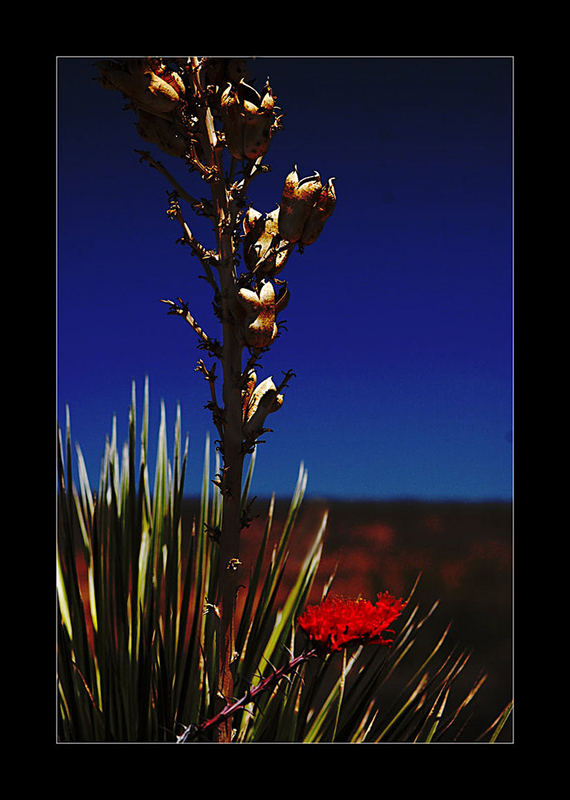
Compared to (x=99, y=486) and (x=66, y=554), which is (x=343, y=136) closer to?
(x=99, y=486)

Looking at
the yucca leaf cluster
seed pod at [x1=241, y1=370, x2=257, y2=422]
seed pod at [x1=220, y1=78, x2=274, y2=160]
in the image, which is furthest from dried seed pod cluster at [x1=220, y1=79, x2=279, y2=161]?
the yucca leaf cluster

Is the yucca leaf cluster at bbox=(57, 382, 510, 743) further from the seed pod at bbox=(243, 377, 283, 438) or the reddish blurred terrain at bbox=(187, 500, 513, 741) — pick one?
the seed pod at bbox=(243, 377, 283, 438)

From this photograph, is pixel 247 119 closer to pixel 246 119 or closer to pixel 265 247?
pixel 246 119

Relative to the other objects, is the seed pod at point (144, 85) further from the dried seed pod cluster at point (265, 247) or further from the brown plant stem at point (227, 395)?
the dried seed pod cluster at point (265, 247)

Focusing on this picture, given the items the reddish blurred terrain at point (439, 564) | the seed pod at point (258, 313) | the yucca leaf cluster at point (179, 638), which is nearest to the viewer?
the seed pod at point (258, 313)

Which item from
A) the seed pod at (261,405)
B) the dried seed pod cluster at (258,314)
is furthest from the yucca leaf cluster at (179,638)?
the dried seed pod cluster at (258,314)

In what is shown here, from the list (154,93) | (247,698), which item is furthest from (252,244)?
(247,698)

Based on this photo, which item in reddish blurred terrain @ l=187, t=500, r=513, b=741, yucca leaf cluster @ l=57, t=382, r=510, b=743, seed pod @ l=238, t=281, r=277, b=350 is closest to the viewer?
seed pod @ l=238, t=281, r=277, b=350
